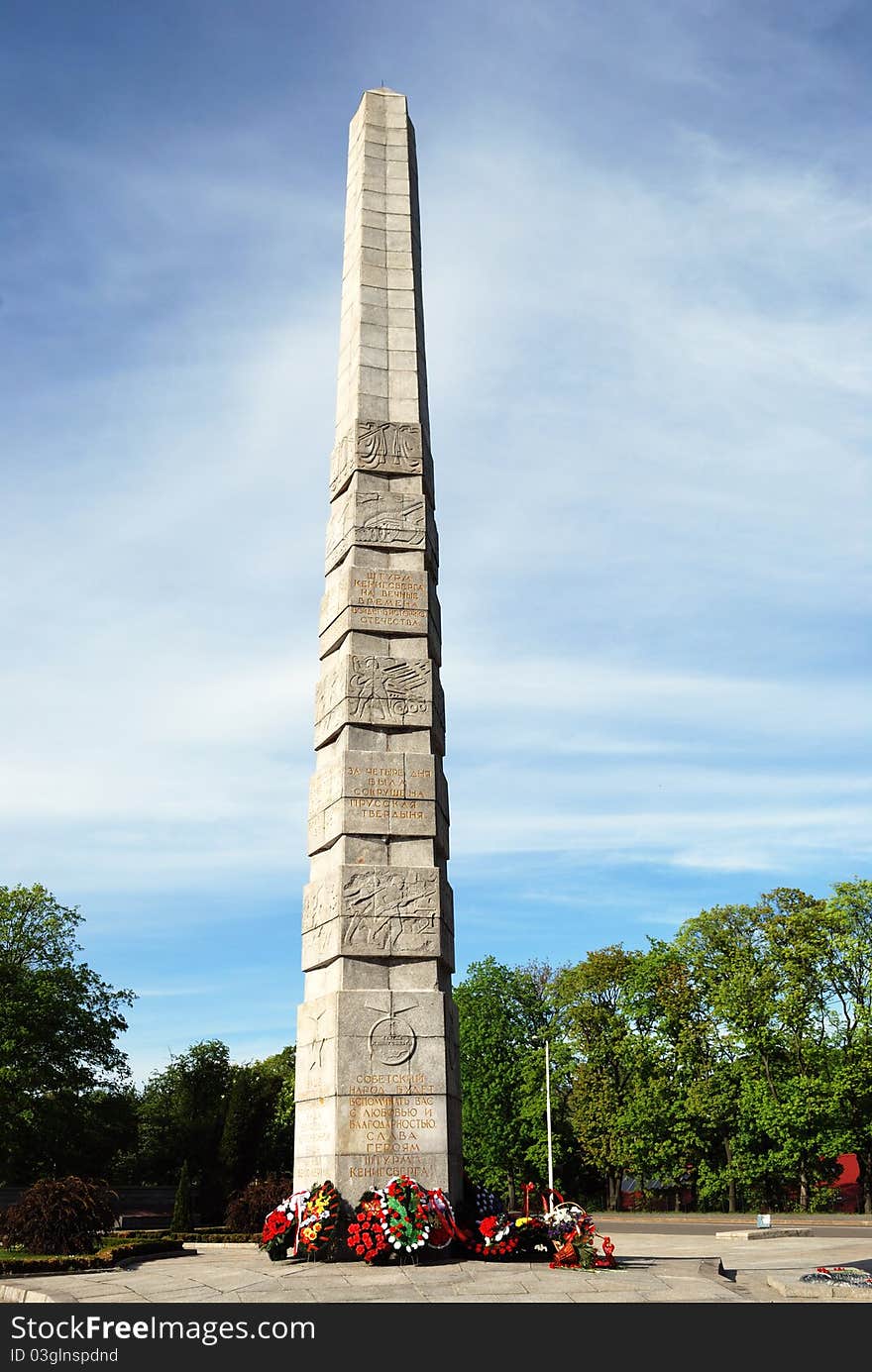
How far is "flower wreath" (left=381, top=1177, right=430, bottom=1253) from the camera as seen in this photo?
45.1 feet

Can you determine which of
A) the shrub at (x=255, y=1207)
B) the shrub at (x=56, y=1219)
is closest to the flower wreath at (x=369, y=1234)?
the shrub at (x=56, y=1219)

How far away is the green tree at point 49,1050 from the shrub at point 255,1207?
51.0 feet

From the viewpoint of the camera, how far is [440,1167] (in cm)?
1497

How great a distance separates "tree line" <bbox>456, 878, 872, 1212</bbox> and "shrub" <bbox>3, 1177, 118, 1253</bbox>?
94.7 ft

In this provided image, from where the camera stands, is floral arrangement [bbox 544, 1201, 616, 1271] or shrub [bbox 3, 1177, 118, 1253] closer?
floral arrangement [bbox 544, 1201, 616, 1271]

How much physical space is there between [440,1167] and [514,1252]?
141 cm

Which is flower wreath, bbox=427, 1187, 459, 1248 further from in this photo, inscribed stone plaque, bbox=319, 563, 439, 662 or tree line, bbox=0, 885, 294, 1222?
tree line, bbox=0, 885, 294, 1222

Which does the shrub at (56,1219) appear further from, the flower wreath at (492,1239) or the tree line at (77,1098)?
the tree line at (77,1098)

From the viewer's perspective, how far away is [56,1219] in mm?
19000

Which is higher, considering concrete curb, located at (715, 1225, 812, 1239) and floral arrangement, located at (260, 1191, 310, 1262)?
floral arrangement, located at (260, 1191, 310, 1262)

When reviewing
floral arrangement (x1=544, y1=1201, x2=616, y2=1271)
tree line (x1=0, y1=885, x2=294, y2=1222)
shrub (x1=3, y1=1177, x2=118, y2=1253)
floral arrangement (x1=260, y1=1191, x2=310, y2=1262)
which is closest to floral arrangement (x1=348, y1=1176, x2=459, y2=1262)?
floral arrangement (x1=260, y1=1191, x2=310, y2=1262)
